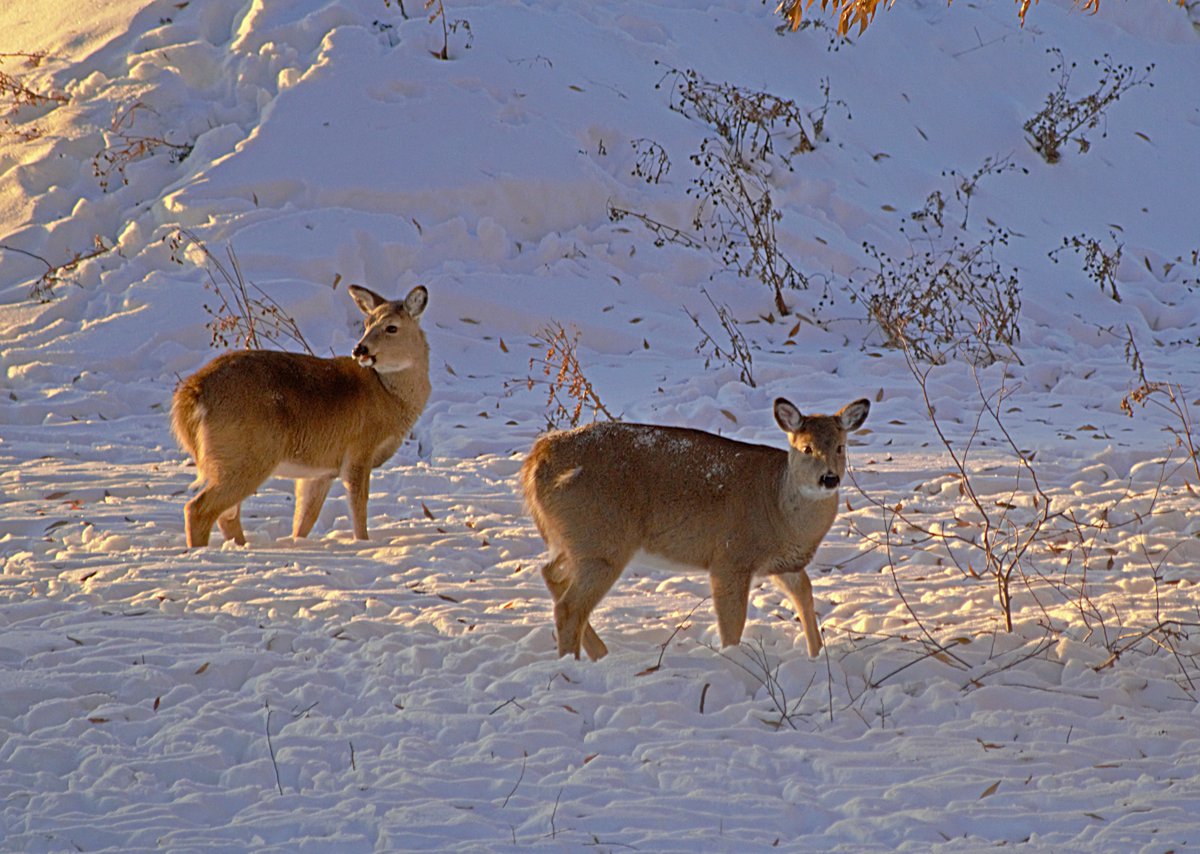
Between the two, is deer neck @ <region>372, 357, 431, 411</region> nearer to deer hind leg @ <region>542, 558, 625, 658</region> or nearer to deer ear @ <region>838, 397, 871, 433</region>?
deer hind leg @ <region>542, 558, 625, 658</region>

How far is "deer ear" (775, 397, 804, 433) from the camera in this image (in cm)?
712

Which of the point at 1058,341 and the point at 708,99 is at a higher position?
the point at 708,99

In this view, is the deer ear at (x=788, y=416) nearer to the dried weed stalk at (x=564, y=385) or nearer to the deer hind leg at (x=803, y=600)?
the deer hind leg at (x=803, y=600)

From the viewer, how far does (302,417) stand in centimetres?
919

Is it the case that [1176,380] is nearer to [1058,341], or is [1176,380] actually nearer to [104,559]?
[1058,341]

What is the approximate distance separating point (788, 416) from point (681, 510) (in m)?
0.73

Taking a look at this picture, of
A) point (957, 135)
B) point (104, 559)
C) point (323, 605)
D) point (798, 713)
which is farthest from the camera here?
point (957, 135)

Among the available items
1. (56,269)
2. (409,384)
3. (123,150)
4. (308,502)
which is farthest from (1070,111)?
(308,502)

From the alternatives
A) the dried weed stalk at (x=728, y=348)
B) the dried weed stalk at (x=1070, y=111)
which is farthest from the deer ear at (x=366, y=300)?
the dried weed stalk at (x=1070, y=111)

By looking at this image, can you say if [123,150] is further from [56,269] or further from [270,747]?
[270,747]

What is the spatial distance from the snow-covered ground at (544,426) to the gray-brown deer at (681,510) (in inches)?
12.5

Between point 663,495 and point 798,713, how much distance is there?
1.39m

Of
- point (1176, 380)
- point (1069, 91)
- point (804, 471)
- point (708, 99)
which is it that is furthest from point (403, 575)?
point (1069, 91)

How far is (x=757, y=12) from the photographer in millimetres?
20312
